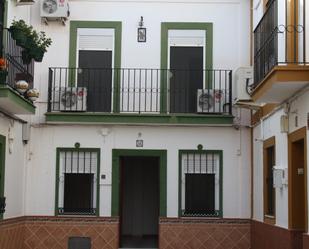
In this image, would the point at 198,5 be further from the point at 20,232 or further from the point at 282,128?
the point at 20,232

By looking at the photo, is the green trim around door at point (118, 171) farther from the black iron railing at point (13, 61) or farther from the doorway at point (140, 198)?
the black iron railing at point (13, 61)

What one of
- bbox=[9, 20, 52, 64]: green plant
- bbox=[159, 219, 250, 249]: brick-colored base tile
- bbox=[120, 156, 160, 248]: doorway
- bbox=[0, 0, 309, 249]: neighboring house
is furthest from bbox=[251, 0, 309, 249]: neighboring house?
bbox=[120, 156, 160, 248]: doorway

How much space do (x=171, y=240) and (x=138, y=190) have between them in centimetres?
406

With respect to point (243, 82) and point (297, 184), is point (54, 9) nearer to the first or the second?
point (243, 82)

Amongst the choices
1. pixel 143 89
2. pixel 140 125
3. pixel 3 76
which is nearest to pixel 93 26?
pixel 143 89

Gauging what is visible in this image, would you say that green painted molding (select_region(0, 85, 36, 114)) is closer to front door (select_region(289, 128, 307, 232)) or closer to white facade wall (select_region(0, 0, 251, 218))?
white facade wall (select_region(0, 0, 251, 218))

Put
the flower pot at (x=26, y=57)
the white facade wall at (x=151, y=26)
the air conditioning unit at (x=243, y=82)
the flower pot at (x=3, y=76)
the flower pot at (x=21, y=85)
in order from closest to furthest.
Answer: the flower pot at (x=3, y=76) < the flower pot at (x=21, y=85) < the flower pot at (x=26, y=57) < the air conditioning unit at (x=243, y=82) < the white facade wall at (x=151, y=26)

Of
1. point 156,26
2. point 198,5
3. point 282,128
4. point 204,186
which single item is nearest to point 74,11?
point 156,26

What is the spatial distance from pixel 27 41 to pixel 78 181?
14.5ft

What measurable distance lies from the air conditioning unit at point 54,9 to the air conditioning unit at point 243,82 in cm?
452

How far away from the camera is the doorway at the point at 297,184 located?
40.3 feet

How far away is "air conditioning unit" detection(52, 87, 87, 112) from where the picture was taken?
54.1ft

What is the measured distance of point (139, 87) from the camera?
16.8 metres

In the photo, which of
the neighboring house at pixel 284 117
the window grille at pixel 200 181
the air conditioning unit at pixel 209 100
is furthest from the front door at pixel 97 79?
the neighboring house at pixel 284 117
